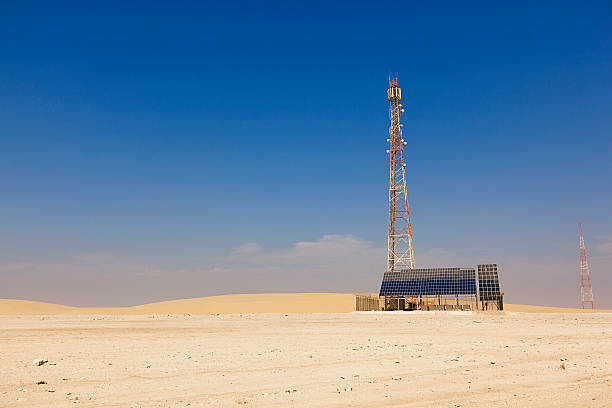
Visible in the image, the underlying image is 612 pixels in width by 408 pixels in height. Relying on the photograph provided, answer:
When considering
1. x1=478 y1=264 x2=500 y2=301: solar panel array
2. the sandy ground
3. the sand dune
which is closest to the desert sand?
the sandy ground

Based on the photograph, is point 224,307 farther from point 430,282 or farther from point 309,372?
point 309,372

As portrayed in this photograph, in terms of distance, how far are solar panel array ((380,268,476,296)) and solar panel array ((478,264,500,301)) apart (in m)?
0.72

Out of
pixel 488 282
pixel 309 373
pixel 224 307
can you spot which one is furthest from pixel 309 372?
pixel 224 307

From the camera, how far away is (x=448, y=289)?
5366cm

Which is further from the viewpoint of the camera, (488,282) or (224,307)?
(224,307)

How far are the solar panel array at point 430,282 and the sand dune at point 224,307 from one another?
1936 centimetres

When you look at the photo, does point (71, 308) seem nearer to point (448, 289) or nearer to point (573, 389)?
point (448, 289)

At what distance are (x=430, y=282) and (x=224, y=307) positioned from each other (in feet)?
153

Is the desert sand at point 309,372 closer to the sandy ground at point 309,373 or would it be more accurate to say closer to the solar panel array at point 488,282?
the sandy ground at point 309,373

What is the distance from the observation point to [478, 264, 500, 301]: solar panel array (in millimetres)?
52406

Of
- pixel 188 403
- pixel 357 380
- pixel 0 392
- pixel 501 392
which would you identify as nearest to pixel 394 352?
pixel 357 380

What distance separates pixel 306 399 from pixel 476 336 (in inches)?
647

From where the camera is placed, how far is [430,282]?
55844 mm

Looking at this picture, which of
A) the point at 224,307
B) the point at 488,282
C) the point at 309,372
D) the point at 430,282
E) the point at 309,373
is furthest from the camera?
the point at 224,307
